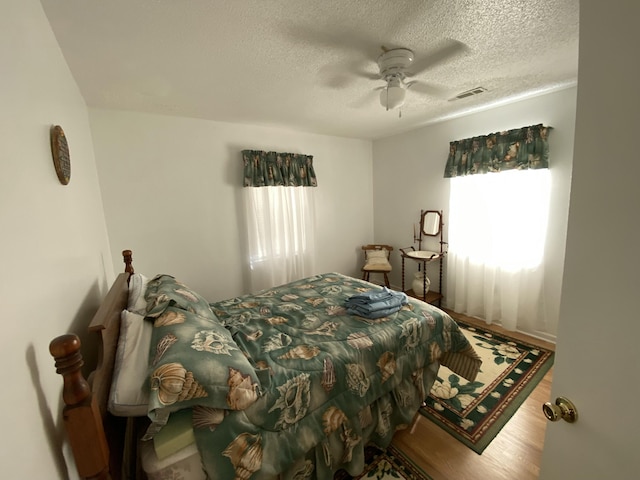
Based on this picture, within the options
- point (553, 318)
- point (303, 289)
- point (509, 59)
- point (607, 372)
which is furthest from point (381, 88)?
point (553, 318)

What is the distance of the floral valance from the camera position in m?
2.44

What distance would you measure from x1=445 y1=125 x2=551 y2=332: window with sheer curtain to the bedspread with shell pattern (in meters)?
1.37

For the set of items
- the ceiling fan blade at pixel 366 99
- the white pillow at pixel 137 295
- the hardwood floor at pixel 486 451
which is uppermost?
the ceiling fan blade at pixel 366 99

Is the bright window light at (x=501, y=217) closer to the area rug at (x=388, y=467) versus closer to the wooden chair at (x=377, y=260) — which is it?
the wooden chair at (x=377, y=260)

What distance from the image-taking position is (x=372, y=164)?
427 cm

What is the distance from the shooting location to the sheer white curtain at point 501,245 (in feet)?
8.57

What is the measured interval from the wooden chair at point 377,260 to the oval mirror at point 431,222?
665mm

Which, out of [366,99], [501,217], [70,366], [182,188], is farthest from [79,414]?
[501,217]

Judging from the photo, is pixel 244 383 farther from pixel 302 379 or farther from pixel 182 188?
pixel 182 188

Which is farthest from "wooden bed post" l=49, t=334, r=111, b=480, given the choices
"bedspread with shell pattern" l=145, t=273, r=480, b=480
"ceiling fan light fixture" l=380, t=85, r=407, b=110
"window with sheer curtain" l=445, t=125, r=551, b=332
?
"window with sheer curtain" l=445, t=125, r=551, b=332

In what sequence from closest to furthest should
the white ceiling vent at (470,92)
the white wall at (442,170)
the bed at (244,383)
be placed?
1. the bed at (244,383)
2. the white ceiling vent at (470,92)
3. the white wall at (442,170)

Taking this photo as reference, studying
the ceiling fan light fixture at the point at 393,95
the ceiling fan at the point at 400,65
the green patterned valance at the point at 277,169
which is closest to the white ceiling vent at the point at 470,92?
the ceiling fan at the point at 400,65

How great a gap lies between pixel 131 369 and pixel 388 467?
1.50m

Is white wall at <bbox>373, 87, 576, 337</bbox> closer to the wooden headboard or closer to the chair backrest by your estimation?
the chair backrest
